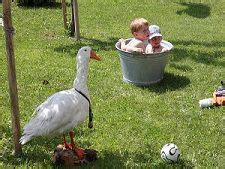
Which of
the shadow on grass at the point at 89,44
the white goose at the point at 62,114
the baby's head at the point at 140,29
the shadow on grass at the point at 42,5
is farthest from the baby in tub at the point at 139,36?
the shadow on grass at the point at 42,5

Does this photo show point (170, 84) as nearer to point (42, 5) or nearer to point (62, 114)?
point (62, 114)

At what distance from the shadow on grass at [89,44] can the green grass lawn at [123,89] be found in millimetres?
22

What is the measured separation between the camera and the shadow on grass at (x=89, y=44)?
980 centimetres

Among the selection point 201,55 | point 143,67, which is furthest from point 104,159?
point 201,55

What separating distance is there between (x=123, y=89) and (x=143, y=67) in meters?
0.49

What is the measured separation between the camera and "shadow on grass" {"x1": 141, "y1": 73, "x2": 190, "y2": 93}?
7671 mm

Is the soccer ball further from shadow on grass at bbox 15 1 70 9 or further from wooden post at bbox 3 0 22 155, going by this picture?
shadow on grass at bbox 15 1 70 9

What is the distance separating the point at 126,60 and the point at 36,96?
62.6 inches

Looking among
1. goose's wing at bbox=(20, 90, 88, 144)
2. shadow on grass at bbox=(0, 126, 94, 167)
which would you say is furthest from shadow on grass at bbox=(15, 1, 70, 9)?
goose's wing at bbox=(20, 90, 88, 144)

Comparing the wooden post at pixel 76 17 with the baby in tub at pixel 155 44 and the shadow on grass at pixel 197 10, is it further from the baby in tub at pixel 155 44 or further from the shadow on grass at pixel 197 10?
the shadow on grass at pixel 197 10

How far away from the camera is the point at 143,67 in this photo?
25.2 ft

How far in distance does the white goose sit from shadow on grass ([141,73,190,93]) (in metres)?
2.67

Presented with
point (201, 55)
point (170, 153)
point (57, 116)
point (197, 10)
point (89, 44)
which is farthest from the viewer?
point (197, 10)

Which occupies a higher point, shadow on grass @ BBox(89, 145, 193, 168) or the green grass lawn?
shadow on grass @ BBox(89, 145, 193, 168)
